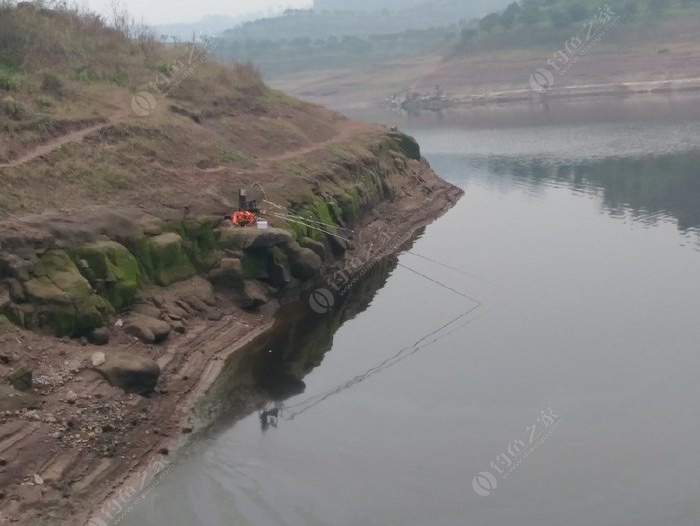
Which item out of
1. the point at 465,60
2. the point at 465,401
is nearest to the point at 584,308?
the point at 465,401

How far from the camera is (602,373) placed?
22.2 m

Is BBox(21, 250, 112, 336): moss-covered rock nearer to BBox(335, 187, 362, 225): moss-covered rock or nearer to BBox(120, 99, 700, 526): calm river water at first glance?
BBox(120, 99, 700, 526): calm river water

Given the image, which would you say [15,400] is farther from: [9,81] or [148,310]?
[9,81]

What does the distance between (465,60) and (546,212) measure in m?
78.8

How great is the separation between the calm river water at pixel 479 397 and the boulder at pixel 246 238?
84.9 inches

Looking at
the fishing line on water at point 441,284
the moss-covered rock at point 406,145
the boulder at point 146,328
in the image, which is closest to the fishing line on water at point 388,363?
the fishing line on water at point 441,284

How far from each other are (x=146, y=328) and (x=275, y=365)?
3.34 metres

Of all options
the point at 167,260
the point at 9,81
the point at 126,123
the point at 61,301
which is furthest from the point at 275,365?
the point at 9,81

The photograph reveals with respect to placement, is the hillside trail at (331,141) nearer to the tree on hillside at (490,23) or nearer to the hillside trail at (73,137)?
the hillside trail at (73,137)

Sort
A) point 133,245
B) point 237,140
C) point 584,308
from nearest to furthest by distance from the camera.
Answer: point 133,245, point 584,308, point 237,140

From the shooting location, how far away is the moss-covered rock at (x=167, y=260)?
24906 millimetres

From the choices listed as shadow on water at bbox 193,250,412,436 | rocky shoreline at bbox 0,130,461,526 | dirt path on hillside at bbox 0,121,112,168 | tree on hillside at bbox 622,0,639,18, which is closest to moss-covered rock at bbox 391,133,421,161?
rocky shoreline at bbox 0,130,461,526

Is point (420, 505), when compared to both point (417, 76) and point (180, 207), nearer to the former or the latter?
point (180, 207)

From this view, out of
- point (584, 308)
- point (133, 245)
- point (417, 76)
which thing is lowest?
point (417, 76)
